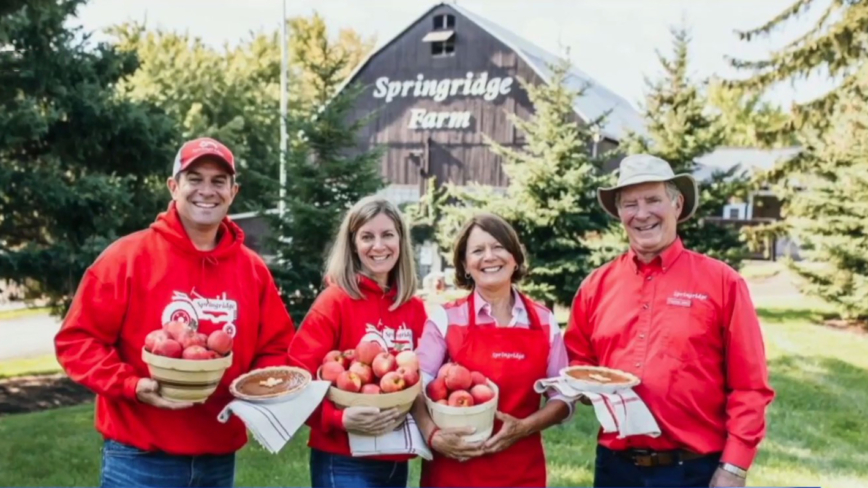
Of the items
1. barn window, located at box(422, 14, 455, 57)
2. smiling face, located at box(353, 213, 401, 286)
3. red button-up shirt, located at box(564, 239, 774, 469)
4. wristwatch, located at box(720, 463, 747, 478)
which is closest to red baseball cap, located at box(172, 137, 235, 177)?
smiling face, located at box(353, 213, 401, 286)

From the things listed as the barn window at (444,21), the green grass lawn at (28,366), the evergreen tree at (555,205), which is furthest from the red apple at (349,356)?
the barn window at (444,21)

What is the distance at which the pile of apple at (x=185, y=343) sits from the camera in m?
2.94

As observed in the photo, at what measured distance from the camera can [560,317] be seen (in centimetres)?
1730

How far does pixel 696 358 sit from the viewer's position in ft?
10.7

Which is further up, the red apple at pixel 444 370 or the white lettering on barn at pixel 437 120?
the white lettering on barn at pixel 437 120

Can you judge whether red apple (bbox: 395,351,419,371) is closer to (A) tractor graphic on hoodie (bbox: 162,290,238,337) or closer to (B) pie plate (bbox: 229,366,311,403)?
(B) pie plate (bbox: 229,366,311,403)

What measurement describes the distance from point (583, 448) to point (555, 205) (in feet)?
21.0

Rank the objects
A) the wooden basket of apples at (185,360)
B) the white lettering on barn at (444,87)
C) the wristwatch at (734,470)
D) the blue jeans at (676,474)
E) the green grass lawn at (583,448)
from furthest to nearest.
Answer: the white lettering on barn at (444,87)
the green grass lawn at (583,448)
the blue jeans at (676,474)
the wristwatch at (734,470)
the wooden basket of apples at (185,360)

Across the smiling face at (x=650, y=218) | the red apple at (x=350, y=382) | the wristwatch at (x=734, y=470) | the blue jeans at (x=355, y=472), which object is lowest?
the blue jeans at (x=355, y=472)

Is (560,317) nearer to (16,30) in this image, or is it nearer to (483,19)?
(16,30)

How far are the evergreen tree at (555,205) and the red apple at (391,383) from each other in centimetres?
1045

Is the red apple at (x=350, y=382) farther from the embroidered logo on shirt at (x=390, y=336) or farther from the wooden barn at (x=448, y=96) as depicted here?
the wooden barn at (x=448, y=96)

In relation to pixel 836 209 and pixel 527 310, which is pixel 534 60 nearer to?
pixel 836 209

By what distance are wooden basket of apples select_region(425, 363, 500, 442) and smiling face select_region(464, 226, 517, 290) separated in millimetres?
449
